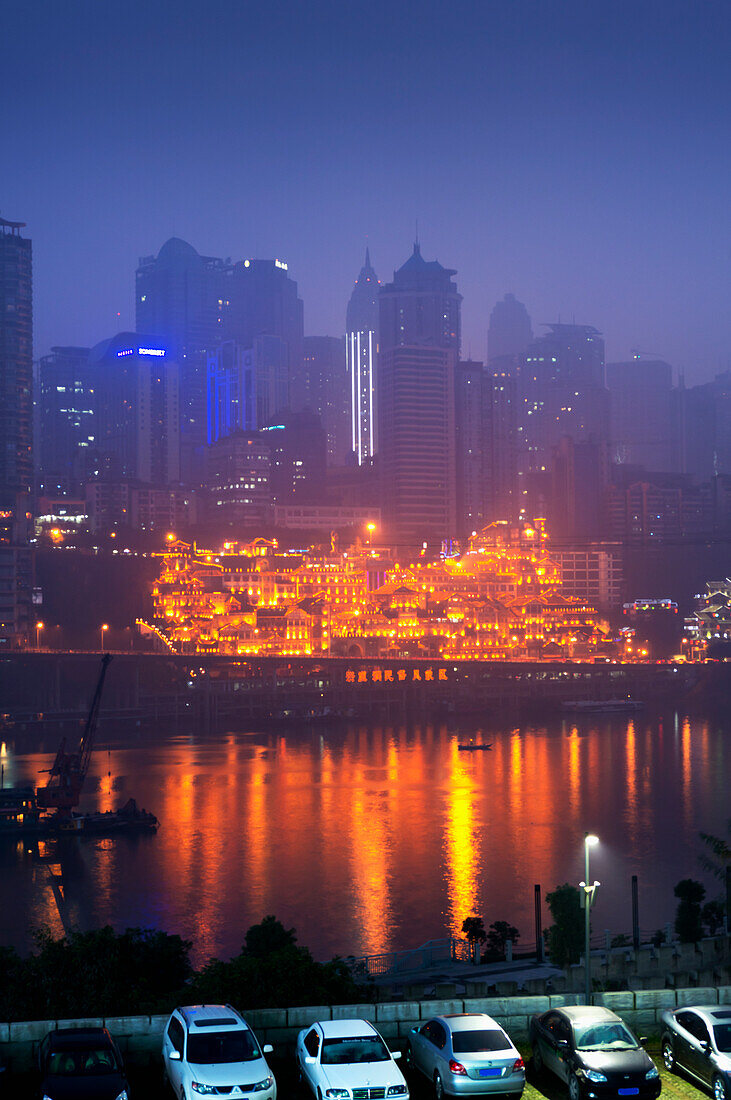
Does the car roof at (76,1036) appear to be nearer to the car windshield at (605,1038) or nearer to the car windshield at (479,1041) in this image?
the car windshield at (479,1041)

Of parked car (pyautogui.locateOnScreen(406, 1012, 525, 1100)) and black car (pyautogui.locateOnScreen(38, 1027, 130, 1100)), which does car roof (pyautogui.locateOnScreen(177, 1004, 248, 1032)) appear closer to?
black car (pyautogui.locateOnScreen(38, 1027, 130, 1100))

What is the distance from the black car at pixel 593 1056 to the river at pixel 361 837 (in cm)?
1842

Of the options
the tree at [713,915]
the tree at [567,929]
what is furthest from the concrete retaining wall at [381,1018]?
the tree at [713,915]

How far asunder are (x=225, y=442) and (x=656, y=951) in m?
139

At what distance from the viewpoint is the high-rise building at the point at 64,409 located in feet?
570

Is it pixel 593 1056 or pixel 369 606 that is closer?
pixel 593 1056

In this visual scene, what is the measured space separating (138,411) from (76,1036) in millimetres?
161955

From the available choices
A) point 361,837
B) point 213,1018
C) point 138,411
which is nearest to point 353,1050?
point 213,1018

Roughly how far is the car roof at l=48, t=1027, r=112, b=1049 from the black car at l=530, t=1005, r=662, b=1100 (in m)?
3.52

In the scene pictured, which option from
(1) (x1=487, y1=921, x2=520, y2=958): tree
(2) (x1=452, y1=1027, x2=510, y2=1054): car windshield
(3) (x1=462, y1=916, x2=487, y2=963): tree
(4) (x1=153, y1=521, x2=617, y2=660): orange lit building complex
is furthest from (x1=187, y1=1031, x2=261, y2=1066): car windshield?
(4) (x1=153, y1=521, x2=617, y2=660): orange lit building complex

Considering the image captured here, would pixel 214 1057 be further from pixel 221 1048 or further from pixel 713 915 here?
pixel 713 915

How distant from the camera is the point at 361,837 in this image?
132ft

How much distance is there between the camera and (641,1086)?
27.7 ft

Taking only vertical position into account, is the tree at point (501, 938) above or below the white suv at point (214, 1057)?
below
